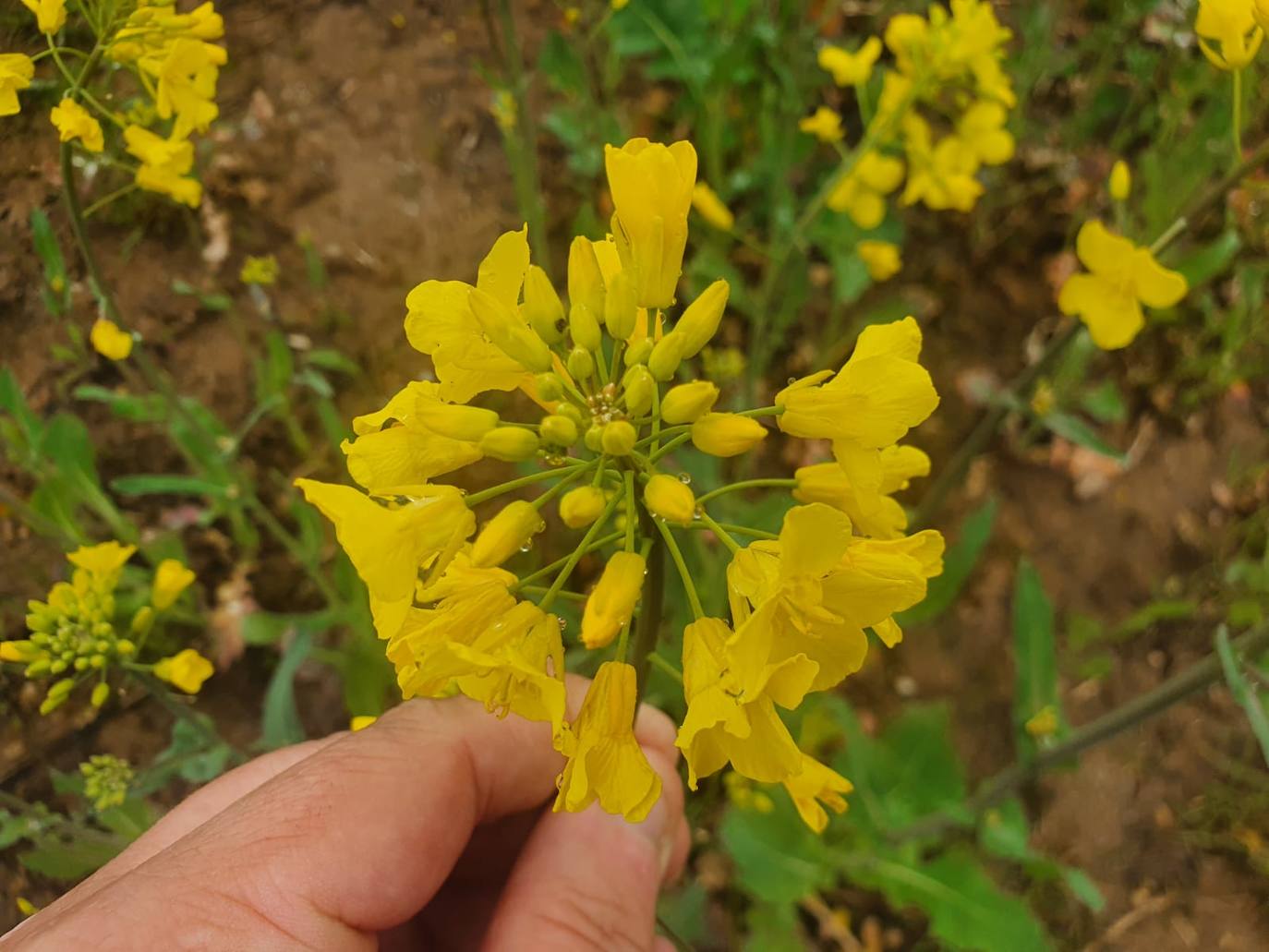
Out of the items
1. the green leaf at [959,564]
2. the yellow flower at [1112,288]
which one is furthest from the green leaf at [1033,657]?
the yellow flower at [1112,288]

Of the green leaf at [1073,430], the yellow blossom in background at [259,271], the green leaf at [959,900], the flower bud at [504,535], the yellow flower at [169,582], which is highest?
the flower bud at [504,535]

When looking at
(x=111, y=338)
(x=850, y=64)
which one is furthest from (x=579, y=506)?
(x=850, y=64)

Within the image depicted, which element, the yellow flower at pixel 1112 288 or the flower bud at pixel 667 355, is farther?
the yellow flower at pixel 1112 288

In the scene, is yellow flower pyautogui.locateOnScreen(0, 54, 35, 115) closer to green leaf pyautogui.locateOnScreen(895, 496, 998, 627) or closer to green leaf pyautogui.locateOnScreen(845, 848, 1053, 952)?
green leaf pyautogui.locateOnScreen(895, 496, 998, 627)

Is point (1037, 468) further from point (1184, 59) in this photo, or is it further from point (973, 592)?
point (1184, 59)

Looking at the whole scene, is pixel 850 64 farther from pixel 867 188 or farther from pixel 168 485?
pixel 168 485

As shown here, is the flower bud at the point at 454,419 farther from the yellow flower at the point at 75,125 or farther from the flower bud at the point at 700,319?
the yellow flower at the point at 75,125

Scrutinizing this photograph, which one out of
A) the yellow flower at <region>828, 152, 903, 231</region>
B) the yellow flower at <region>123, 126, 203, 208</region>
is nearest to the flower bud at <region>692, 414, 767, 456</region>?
the yellow flower at <region>123, 126, 203, 208</region>

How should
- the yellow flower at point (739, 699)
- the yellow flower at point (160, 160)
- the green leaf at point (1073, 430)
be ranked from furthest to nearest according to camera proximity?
the green leaf at point (1073, 430)
the yellow flower at point (160, 160)
the yellow flower at point (739, 699)
